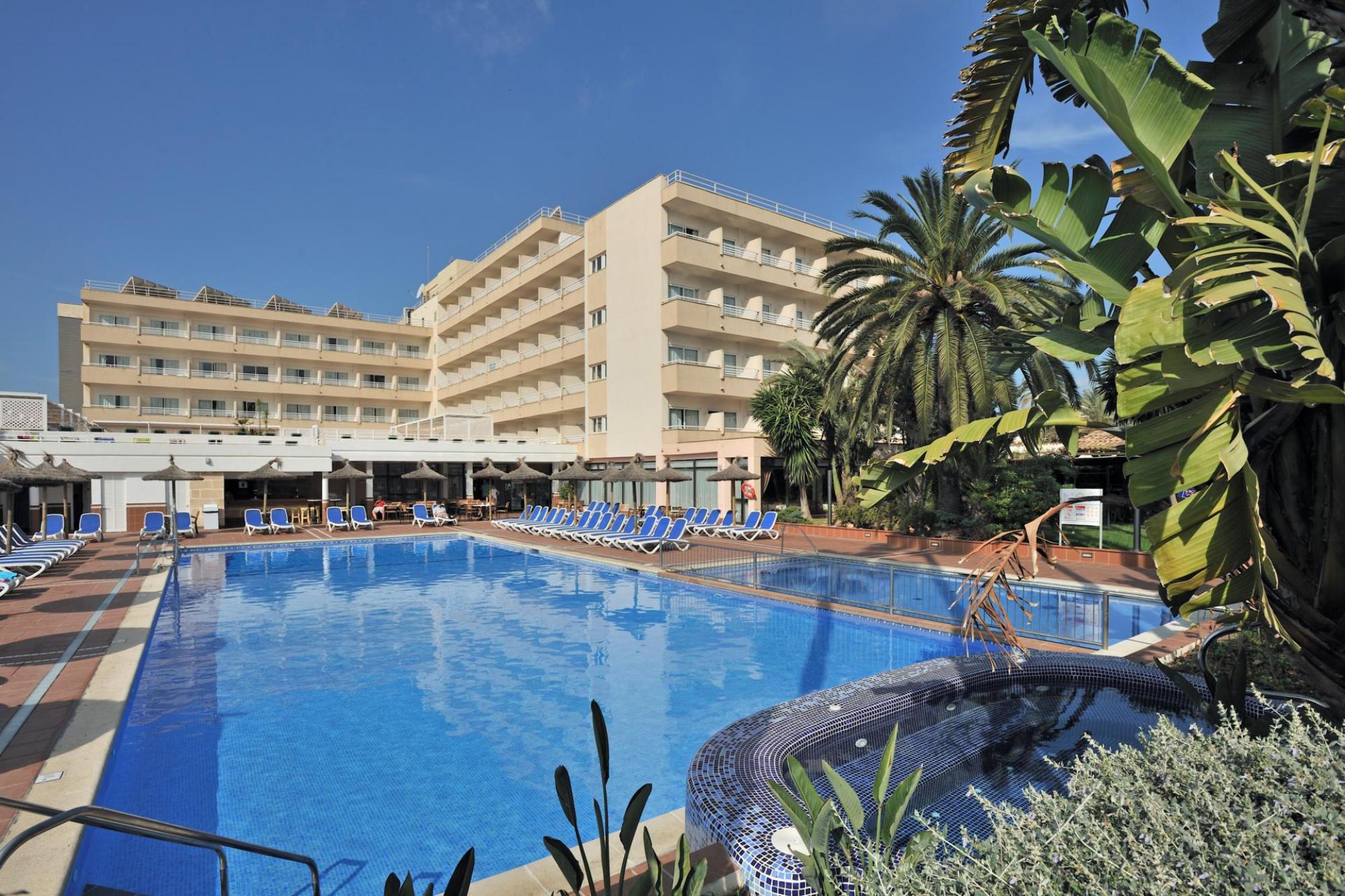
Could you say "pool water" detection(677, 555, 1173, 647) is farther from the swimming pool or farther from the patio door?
the patio door

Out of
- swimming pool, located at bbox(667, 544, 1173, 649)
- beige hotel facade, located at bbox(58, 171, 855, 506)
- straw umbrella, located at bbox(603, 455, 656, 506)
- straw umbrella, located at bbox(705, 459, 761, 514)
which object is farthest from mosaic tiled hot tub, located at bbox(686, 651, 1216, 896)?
beige hotel facade, located at bbox(58, 171, 855, 506)

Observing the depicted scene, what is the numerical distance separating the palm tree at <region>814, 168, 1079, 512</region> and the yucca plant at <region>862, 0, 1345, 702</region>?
13.2m

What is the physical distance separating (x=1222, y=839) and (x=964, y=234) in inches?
689

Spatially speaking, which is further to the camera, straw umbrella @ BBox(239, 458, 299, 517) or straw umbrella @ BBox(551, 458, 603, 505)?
straw umbrella @ BBox(551, 458, 603, 505)

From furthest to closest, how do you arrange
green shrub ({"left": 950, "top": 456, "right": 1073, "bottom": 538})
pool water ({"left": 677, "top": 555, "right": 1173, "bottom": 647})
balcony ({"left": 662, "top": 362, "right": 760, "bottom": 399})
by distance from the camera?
balcony ({"left": 662, "top": 362, "right": 760, "bottom": 399}) → green shrub ({"left": 950, "top": 456, "right": 1073, "bottom": 538}) → pool water ({"left": 677, "top": 555, "right": 1173, "bottom": 647})

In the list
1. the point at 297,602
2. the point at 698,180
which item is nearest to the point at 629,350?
the point at 698,180

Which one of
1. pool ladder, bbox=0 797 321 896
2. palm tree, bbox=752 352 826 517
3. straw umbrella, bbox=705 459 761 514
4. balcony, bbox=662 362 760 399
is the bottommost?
pool ladder, bbox=0 797 321 896

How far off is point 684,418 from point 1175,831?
2989 cm

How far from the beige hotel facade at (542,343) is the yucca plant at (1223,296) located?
24.1 m

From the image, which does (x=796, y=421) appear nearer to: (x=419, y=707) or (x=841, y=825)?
(x=419, y=707)

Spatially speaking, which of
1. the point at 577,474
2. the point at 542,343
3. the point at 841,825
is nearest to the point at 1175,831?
the point at 841,825

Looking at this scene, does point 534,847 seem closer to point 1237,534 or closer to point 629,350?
point 1237,534

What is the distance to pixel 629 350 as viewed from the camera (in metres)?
32.5

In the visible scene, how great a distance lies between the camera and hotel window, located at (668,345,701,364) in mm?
31000
